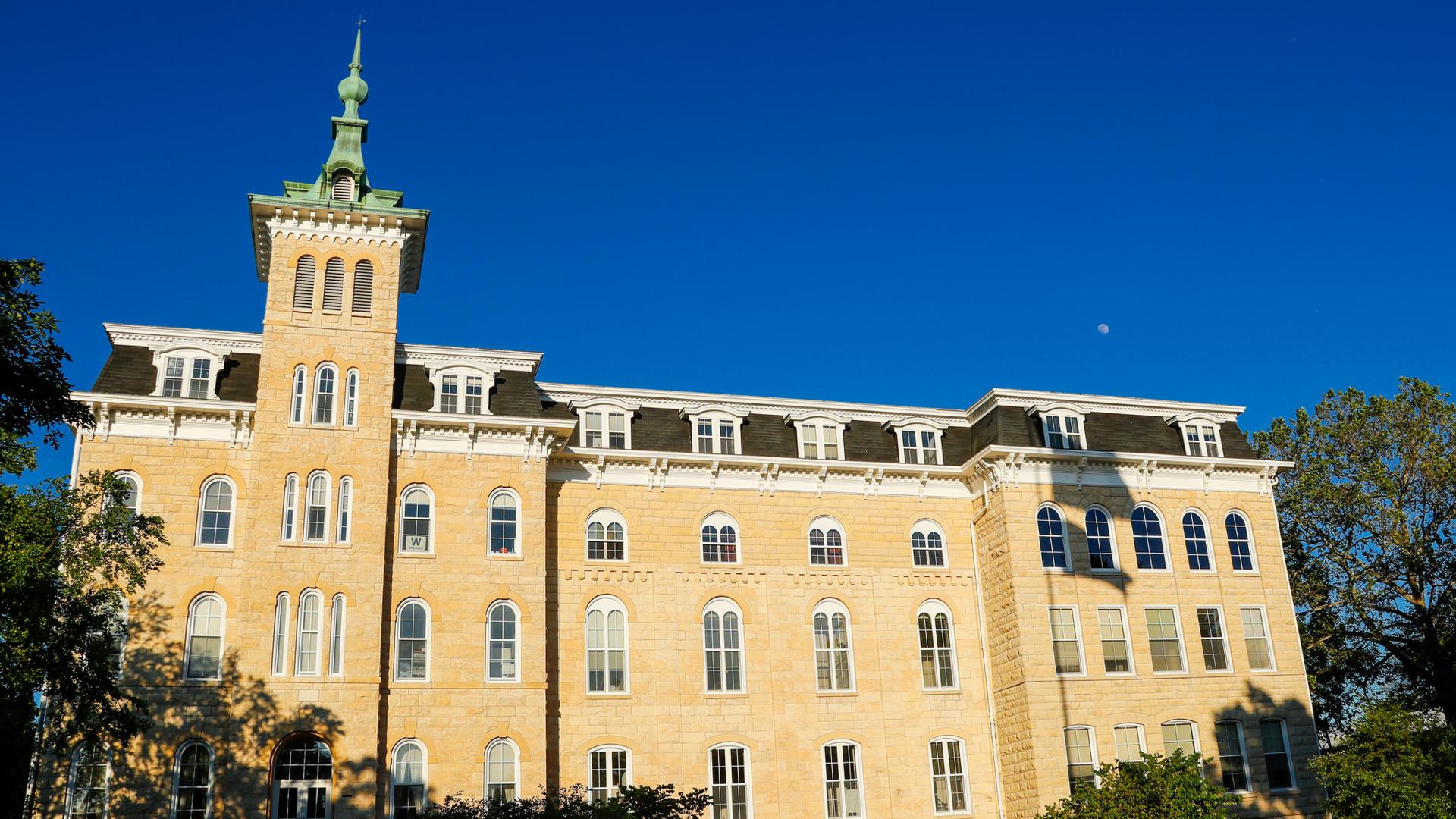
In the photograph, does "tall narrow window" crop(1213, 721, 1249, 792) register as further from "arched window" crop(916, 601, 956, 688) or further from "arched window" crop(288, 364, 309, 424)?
"arched window" crop(288, 364, 309, 424)

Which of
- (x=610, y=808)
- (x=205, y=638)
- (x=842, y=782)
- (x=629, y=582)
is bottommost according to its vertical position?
(x=610, y=808)

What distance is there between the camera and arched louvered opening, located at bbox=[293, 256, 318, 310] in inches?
1425

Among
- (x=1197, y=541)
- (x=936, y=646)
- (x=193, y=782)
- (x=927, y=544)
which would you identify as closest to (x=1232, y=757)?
(x=1197, y=541)

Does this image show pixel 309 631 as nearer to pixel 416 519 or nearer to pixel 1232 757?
pixel 416 519

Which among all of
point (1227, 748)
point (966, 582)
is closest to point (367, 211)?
point (966, 582)

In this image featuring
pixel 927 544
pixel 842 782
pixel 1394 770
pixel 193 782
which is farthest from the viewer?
pixel 927 544

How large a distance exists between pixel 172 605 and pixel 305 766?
563 centimetres

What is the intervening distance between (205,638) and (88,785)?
4.38 m

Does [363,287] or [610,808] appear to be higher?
[363,287]

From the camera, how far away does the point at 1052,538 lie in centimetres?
3997

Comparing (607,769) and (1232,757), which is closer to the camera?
(607,769)

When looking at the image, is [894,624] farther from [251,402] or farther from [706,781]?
[251,402]

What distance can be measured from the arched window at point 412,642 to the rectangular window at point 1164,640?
22.7 metres

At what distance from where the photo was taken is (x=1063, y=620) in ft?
128
